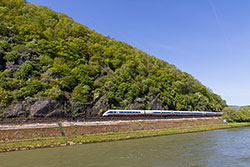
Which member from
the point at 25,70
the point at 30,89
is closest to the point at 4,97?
the point at 30,89

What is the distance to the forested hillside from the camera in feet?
155

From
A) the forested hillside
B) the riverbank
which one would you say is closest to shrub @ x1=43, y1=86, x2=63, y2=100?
the forested hillside

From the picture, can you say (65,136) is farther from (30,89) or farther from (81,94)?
(81,94)

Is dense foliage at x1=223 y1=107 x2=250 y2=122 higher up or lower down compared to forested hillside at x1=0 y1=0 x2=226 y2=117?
lower down

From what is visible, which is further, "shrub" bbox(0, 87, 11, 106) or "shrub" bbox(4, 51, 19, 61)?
"shrub" bbox(4, 51, 19, 61)

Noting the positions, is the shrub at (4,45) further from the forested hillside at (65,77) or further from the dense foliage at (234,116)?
the dense foliage at (234,116)

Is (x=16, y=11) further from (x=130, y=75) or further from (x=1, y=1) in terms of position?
(x=130, y=75)

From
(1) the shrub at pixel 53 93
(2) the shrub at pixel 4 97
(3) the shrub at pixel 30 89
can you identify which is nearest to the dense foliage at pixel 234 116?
(1) the shrub at pixel 53 93

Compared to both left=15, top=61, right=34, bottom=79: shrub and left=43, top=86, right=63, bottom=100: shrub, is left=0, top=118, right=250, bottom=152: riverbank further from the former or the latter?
left=15, top=61, right=34, bottom=79: shrub

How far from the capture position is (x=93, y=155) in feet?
72.7

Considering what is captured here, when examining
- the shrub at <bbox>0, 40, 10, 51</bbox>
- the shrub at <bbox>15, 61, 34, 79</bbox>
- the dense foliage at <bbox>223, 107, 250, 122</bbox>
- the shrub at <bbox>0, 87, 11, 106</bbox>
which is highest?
the shrub at <bbox>0, 40, 10, 51</bbox>

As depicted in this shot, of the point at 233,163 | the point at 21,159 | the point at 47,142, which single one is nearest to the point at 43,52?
the point at 47,142

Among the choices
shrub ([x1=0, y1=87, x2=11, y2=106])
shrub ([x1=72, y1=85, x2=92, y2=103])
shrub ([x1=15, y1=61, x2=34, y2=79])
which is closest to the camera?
shrub ([x1=0, y1=87, x2=11, y2=106])

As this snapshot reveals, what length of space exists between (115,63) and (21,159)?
225 feet
